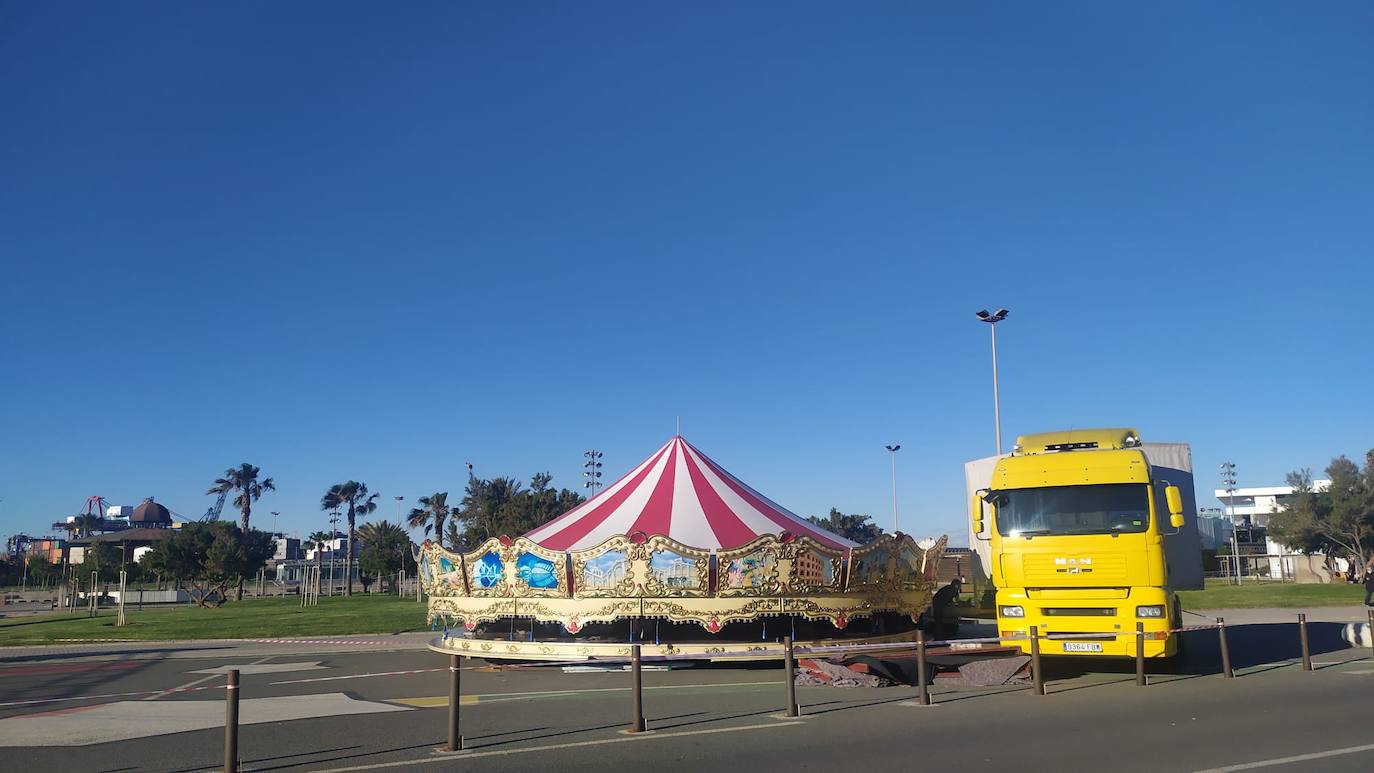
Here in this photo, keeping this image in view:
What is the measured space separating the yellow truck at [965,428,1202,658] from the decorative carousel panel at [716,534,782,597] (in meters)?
4.32

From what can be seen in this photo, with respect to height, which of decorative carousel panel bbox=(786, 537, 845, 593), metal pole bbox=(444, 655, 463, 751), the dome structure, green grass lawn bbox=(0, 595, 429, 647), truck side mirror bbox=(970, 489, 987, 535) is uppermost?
the dome structure

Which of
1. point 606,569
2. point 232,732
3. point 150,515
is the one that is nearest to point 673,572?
point 606,569

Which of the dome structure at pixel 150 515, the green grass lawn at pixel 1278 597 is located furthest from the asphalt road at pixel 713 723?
the dome structure at pixel 150 515

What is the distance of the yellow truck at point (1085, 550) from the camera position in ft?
42.5

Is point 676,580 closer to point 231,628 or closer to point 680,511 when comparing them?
point 680,511

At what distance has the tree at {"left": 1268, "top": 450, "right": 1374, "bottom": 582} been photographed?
173ft

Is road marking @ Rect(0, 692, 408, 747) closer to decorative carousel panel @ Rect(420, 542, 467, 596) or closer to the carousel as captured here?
the carousel

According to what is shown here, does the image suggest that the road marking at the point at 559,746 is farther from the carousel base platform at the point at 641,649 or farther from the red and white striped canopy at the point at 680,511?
the red and white striped canopy at the point at 680,511

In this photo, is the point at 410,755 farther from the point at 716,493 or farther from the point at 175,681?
the point at 716,493

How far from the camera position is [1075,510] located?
13625mm

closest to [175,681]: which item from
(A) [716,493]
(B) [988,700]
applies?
(A) [716,493]

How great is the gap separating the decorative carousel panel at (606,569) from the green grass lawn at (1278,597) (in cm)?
2329

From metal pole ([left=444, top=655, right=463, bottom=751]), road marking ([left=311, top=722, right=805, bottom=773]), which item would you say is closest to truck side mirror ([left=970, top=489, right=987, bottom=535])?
A: road marking ([left=311, top=722, right=805, bottom=773])

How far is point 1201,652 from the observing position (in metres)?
17.8
